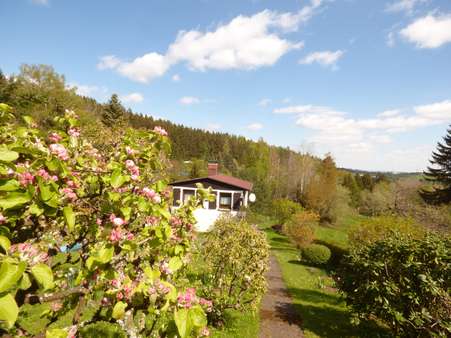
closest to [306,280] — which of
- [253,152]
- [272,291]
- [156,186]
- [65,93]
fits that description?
[272,291]

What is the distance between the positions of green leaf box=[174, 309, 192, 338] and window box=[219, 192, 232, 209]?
91.1 feet

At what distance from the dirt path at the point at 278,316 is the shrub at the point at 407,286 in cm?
216

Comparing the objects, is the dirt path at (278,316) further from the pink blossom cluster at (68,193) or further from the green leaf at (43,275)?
the green leaf at (43,275)

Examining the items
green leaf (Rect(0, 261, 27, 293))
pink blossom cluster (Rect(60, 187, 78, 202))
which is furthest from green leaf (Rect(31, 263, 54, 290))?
pink blossom cluster (Rect(60, 187, 78, 202))

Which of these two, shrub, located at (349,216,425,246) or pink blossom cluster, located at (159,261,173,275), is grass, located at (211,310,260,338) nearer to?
pink blossom cluster, located at (159,261,173,275)

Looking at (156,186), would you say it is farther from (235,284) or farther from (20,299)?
(235,284)

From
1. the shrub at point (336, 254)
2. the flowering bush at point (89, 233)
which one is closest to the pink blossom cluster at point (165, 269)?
the flowering bush at point (89, 233)

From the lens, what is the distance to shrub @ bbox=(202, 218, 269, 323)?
8.01m

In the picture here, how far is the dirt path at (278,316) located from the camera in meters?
8.67

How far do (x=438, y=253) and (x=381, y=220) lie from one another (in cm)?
810

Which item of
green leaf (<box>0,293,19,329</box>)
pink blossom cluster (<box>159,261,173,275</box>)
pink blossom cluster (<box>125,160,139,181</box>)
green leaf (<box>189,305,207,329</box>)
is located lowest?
pink blossom cluster (<box>159,261,173,275</box>)

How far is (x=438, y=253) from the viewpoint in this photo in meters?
7.35

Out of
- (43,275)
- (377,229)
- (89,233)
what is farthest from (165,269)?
(377,229)

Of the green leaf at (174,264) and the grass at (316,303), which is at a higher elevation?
the green leaf at (174,264)
